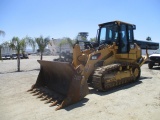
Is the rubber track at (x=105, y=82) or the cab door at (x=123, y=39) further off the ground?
the cab door at (x=123, y=39)

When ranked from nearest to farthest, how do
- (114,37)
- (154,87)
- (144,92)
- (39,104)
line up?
(39,104) → (144,92) → (154,87) → (114,37)

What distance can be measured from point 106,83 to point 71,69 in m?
1.88

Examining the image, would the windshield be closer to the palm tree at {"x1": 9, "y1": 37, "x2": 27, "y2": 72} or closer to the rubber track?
the rubber track

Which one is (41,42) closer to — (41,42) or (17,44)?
(41,42)

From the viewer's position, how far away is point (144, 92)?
7852mm

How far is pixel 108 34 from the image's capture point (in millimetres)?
10102

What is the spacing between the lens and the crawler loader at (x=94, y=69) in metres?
6.73

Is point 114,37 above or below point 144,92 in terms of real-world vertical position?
above

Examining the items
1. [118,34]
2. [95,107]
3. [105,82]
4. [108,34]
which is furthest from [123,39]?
[95,107]

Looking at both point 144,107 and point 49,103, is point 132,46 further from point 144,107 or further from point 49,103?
point 49,103

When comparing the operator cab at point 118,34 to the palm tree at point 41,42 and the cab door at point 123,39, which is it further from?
the palm tree at point 41,42

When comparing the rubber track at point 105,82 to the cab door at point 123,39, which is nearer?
the rubber track at point 105,82

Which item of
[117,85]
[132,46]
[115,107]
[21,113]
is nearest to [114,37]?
[132,46]

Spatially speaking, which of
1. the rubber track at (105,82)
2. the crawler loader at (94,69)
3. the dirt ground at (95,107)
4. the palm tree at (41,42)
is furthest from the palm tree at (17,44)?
the rubber track at (105,82)
